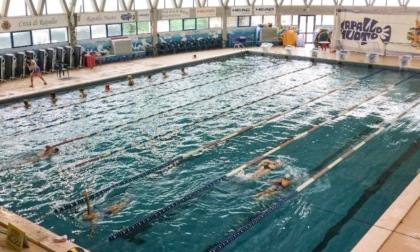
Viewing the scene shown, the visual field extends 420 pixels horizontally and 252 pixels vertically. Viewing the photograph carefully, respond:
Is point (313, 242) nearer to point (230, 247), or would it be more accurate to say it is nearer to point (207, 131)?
point (230, 247)

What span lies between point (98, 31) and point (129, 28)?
204 cm

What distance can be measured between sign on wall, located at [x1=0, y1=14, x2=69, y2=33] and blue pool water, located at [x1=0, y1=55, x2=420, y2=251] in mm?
4678

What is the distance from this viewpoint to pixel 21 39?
20.7 metres

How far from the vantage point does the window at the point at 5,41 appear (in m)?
20.0

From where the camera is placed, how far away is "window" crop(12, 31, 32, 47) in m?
20.4

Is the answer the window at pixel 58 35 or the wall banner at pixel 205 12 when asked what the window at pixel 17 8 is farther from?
the wall banner at pixel 205 12

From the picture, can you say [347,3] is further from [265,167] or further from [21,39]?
[265,167]

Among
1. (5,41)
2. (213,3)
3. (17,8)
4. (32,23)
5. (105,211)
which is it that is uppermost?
(213,3)

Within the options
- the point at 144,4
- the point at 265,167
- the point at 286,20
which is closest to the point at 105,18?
the point at 144,4

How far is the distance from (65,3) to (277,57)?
11.9 m

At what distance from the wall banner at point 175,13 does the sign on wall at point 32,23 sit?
614cm

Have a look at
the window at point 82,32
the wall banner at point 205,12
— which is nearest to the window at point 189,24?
the wall banner at point 205,12

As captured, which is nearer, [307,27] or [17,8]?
[17,8]

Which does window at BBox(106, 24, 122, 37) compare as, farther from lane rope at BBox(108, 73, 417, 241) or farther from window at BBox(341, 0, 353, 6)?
window at BBox(341, 0, 353, 6)
